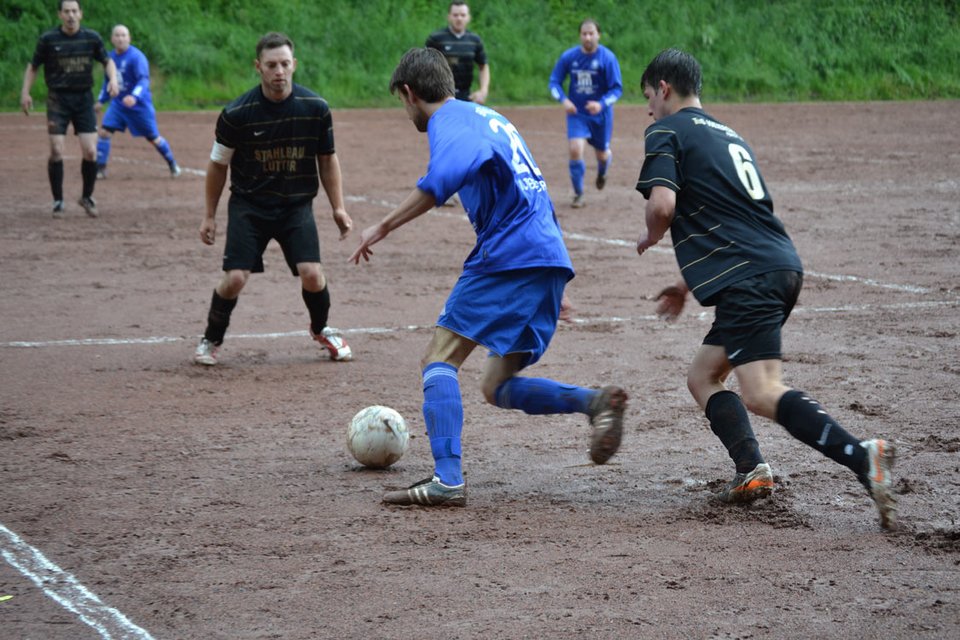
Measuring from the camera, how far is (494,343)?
17.8ft

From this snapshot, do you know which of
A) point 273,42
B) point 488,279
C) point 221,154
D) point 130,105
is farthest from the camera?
point 130,105

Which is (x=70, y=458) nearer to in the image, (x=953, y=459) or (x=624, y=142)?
(x=953, y=459)

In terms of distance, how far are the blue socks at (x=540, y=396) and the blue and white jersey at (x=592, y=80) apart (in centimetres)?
1055

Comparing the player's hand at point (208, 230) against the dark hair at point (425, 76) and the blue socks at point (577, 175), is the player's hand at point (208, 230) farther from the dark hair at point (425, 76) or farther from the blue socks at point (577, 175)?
the blue socks at point (577, 175)

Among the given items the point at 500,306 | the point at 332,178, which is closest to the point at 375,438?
→ the point at 500,306

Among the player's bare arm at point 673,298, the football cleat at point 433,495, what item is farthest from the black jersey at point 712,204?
the football cleat at point 433,495

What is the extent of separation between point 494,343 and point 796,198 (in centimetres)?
1120

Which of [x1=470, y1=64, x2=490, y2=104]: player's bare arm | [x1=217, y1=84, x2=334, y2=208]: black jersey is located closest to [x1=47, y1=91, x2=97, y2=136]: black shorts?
[x1=470, y1=64, x2=490, y2=104]: player's bare arm

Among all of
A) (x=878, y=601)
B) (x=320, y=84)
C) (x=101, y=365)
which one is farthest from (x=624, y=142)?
(x=878, y=601)

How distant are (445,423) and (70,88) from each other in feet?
34.2

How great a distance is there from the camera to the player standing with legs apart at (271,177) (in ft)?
25.7

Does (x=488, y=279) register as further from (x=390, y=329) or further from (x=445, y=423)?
(x=390, y=329)

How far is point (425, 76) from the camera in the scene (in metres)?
5.44

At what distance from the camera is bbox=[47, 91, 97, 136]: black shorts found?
47.0 ft
